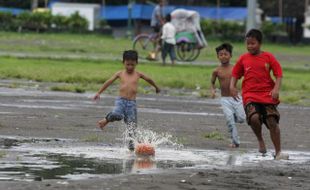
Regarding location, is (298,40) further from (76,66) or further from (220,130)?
(220,130)

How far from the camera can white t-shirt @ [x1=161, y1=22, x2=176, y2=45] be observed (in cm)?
3034

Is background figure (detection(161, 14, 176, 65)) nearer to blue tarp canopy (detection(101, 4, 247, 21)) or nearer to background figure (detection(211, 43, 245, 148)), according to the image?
background figure (detection(211, 43, 245, 148))

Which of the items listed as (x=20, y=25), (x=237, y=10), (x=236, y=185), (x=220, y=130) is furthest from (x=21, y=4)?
(x=236, y=185)

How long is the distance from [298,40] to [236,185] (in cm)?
5953

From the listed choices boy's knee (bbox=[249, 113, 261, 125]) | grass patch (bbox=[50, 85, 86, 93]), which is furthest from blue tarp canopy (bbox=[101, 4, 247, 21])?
boy's knee (bbox=[249, 113, 261, 125])

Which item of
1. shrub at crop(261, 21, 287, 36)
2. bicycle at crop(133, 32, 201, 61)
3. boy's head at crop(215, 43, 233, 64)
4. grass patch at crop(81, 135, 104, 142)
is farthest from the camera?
shrub at crop(261, 21, 287, 36)

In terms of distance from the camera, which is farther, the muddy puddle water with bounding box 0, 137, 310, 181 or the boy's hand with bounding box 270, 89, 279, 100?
the boy's hand with bounding box 270, 89, 279, 100

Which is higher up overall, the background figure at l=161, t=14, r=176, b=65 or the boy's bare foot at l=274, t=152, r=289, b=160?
the background figure at l=161, t=14, r=176, b=65

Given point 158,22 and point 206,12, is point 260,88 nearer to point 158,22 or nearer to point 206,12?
point 158,22

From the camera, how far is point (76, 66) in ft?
91.4

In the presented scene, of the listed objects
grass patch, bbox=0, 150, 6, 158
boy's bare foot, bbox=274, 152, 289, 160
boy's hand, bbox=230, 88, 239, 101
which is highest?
boy's hand, bbox=230, 88, 239, 101

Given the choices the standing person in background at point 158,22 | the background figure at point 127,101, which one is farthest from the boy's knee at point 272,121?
the standing person in background at point 158,22

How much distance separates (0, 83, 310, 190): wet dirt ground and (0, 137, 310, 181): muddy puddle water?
25 millimetres

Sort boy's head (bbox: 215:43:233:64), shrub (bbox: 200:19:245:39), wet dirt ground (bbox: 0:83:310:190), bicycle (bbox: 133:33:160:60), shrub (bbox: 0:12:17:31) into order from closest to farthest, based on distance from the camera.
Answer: wet dirt ground (bbox: 0:83:310:190) < boy's head (bbox: 215:43:233:64) < bicycle (bbox: 133:33:160:60) < shrub (bbox: 200:19:245:39) < shrub (bbox: 0:12:17:31)
